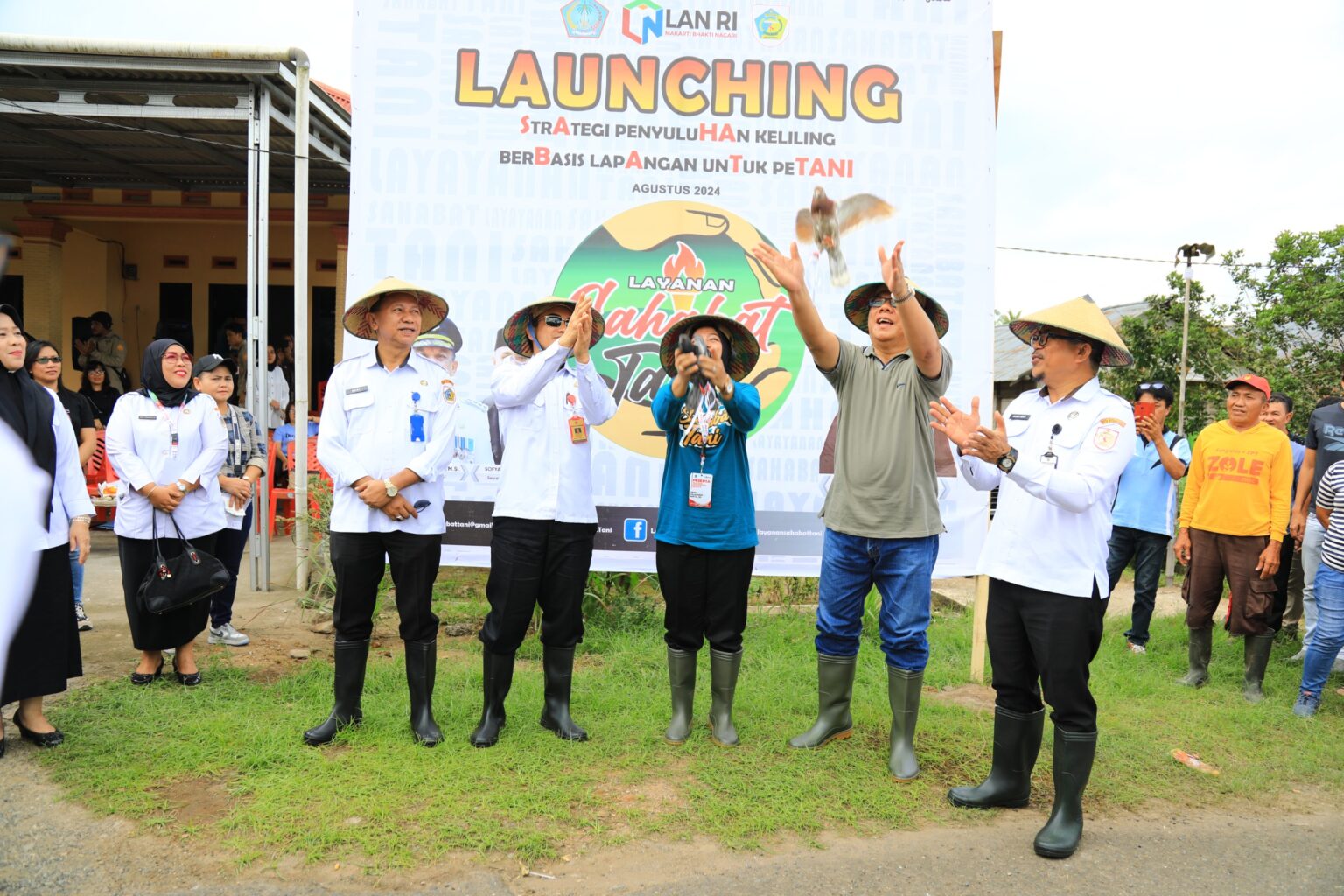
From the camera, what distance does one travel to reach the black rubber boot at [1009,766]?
3.61 m

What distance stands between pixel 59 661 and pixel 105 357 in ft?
27.2

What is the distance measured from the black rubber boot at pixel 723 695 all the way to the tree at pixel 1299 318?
1304 cm

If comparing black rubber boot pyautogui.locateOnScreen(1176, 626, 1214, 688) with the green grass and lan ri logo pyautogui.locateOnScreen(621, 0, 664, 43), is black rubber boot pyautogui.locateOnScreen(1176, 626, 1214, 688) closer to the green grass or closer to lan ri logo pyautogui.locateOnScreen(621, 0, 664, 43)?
the green grass

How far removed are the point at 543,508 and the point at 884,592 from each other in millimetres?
1563

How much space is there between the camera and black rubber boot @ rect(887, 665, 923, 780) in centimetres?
399

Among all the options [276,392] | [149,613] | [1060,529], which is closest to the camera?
[1060,529]

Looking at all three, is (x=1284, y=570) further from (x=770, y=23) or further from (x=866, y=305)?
(x=770, y=23)

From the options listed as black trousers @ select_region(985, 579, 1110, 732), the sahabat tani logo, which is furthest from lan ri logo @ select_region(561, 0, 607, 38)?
black trousers @ select_region(985, 579, 1110, 732)

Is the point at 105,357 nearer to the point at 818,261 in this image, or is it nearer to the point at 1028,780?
the point at 818,261

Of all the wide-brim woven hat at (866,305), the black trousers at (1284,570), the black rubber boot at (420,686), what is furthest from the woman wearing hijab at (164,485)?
the black trousers at (1284,570)

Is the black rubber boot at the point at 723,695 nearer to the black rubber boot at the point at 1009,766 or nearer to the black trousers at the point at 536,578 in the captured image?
the black trousers at the point at 536,578

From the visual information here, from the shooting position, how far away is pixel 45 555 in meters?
4.00

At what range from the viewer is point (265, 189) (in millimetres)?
6977

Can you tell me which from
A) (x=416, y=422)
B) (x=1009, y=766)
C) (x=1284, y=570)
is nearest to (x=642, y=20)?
(x=416, y=422)
